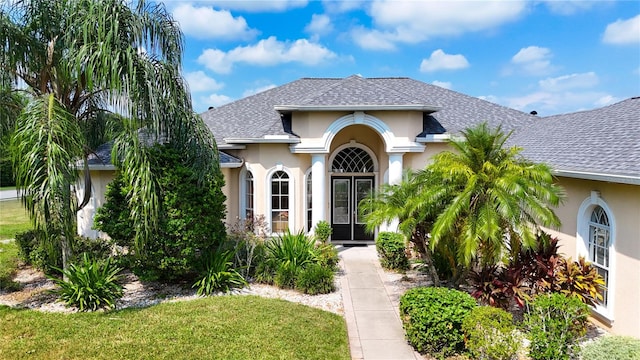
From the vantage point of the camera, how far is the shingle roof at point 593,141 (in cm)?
841

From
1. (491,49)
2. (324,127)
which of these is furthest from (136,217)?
(491,49)

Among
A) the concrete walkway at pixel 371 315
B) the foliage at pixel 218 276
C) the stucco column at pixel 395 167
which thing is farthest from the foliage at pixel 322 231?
the foliage at pixel 218 276

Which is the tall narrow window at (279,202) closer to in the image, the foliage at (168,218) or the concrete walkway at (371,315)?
the concrete walkway at (371,315)

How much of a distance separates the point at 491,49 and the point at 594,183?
41.6ft

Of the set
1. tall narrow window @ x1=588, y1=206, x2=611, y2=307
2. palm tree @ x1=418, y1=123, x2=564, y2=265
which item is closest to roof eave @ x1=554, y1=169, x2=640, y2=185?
palm tree @ x1=418, y1=123, x2=564, y2=265

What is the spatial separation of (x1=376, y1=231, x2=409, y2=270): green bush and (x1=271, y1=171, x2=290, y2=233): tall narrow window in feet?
13.9

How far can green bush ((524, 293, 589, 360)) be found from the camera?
6.73 m

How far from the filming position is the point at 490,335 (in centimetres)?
662

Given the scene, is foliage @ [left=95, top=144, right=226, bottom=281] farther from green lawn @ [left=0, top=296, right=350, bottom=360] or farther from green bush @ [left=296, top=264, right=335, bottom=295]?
green bush @ [left=296, top=264, right=335, bottom=295]

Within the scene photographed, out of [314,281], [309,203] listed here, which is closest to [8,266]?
[314,281]

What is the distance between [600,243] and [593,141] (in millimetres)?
3145

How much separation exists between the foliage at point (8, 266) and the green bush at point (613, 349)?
13902 mm

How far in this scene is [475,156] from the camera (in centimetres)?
870

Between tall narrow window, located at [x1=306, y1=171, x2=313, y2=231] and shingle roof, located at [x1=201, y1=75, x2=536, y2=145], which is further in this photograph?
tall narrow window, located at [x1=306, y1=171, x2=313, y2=231]
